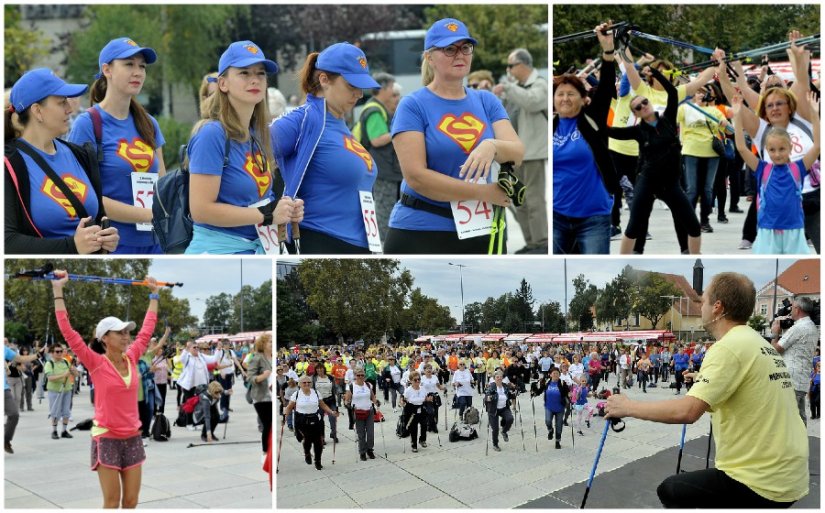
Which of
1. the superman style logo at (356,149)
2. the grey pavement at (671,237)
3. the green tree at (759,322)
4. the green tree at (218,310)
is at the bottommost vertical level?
the green tree at (759,322)

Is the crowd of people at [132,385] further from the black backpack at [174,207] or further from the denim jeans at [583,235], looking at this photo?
the denim jeans at [583,235]

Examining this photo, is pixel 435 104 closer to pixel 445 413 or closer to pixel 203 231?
pixel 203 231

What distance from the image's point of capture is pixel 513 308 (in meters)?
5.43

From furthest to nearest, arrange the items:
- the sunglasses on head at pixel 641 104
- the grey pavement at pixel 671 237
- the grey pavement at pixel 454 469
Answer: the grey pavement at pixel 671 237 → the sunglasses on head at pixel 641 104 → the grey pavement at pixel 454 469

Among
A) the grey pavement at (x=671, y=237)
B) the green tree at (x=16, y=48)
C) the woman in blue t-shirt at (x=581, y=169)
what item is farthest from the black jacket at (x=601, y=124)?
the green tree at (x=16, y=48)

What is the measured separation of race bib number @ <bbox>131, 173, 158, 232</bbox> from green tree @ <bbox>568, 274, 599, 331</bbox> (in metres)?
2.51

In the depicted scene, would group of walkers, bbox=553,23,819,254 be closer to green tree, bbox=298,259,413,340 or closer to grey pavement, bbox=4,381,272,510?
green tree, bbox=298,259,413,340

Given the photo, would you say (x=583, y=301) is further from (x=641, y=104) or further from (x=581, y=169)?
(x=641, y=104)

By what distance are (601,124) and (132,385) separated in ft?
10.8

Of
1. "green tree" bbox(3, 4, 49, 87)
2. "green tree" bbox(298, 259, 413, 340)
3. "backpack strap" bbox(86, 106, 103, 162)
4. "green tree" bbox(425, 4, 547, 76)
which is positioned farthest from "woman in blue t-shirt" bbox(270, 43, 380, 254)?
"green tree" bbox(3, 4, 49, 87)

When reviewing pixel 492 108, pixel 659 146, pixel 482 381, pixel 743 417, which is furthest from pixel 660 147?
pixel 743 417

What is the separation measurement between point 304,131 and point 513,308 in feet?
5.72

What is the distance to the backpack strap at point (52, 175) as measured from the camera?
4535 millimetres

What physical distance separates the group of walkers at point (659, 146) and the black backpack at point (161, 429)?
284cm
